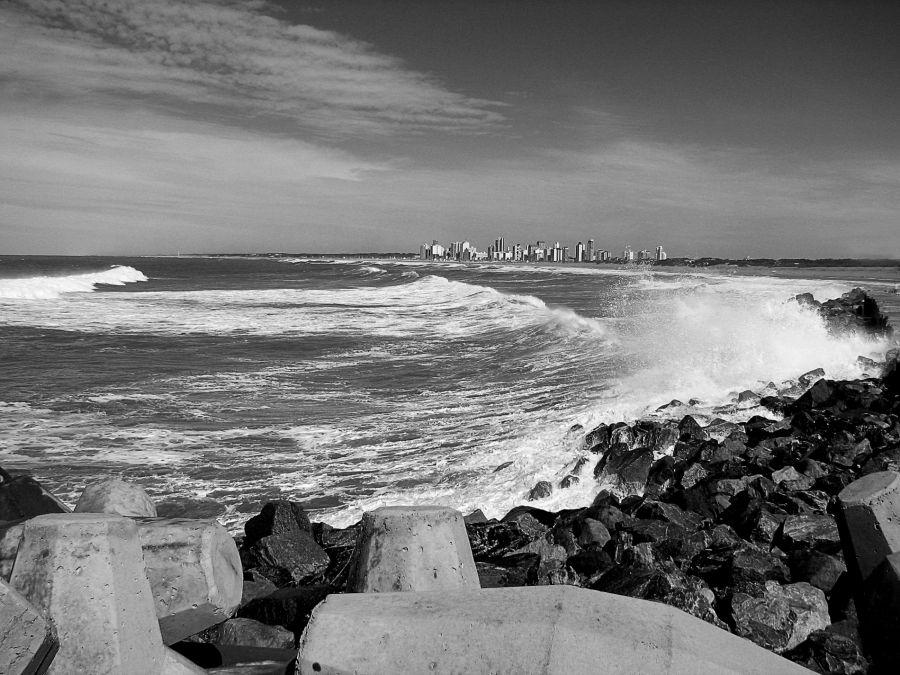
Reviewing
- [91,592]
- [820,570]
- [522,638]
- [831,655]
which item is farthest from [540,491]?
[522,638]

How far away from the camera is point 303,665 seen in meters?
2.12

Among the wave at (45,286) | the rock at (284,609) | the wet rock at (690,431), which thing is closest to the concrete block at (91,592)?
the rock at (284,609)

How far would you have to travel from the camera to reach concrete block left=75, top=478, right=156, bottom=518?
13.0 ft

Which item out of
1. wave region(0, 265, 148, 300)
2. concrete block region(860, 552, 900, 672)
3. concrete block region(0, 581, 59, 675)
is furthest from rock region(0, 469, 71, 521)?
wave region(0, 265, 148, 300)

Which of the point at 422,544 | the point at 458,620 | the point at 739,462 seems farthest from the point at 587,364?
the point at 458,620

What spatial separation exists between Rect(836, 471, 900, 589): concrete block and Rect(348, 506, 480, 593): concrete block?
1635 mm

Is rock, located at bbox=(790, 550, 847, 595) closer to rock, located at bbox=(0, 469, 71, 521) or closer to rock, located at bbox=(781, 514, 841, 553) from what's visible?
rock, located at bbox=(781, 514, 841, 553)

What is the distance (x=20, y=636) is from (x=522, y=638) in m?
1.59

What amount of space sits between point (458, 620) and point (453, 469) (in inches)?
242

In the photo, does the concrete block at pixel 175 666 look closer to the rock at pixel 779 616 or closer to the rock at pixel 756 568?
the rock at pixel 779 616

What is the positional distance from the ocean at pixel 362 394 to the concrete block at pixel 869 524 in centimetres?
447

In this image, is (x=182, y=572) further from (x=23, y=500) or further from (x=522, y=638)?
(x=522, y=638)

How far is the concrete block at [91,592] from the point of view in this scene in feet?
8.05

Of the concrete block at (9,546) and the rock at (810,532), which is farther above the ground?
the concrete block at (9,546)
